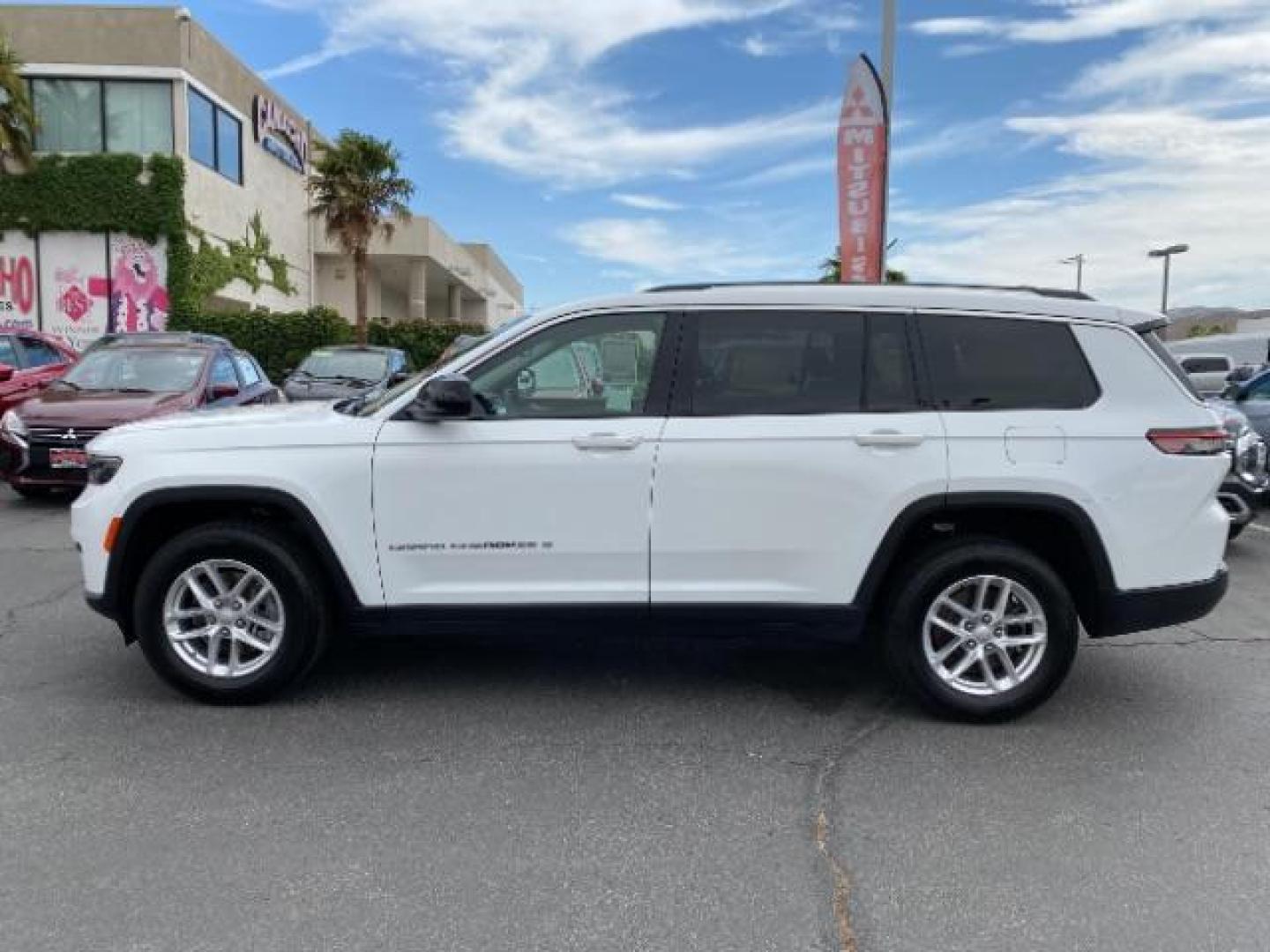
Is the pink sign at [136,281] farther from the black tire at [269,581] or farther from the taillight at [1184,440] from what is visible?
the taillight at [1184,440]

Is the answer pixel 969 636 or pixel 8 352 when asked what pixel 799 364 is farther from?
pixel 8 352

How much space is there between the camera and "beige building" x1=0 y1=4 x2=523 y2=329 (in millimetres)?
23688

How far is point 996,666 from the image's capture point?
168 inches

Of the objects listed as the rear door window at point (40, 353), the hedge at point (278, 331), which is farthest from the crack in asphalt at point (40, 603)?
the hedge at point (278, 331)

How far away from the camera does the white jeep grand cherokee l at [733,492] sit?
4078 millimetres

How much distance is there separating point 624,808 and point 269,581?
1842 mm

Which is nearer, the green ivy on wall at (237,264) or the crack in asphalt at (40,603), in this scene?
the crack in asphalt at (40,603)

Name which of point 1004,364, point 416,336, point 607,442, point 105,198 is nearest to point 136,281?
point 105,198

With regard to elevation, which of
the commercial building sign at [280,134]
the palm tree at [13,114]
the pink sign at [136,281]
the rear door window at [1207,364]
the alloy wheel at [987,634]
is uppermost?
the commercial building sign at [280,134]

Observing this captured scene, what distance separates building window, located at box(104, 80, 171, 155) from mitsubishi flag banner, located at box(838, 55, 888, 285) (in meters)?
18.6

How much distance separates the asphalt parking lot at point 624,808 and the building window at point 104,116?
75.4 ft

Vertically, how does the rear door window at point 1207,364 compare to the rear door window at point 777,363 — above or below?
above

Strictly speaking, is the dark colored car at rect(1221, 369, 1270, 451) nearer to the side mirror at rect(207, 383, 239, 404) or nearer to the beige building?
the side mirror at rect(207, 383, 239, 404)

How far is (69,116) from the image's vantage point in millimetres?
24266
